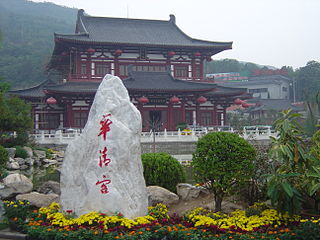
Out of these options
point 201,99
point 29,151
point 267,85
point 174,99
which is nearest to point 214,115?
point 201,99

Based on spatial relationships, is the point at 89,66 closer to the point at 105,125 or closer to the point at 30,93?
the point at 30,93

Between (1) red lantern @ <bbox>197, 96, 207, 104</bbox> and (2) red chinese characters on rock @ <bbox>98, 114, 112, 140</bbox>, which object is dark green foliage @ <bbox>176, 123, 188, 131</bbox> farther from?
(2) red chinese characters on rock @ <bbox>98, 114, 112, 140</bbox>

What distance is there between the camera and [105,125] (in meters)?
6.28

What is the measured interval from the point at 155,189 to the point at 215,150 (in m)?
2.21

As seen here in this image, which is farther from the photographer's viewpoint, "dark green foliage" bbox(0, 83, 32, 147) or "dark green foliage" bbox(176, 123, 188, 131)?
"dark green foliage" bbox(176, 123, 188, 131)

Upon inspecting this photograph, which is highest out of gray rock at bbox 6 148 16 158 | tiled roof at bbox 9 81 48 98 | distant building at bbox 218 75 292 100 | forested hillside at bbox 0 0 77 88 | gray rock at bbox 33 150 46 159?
forested hillside at bbox 0 0 77 88

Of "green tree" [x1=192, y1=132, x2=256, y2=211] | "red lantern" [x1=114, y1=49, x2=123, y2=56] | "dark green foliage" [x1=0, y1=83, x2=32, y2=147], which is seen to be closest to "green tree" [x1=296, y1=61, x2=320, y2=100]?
"red lantern" [x1=114, y1=49, x2=123, y2=56]

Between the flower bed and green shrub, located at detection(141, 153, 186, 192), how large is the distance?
2.46 metres

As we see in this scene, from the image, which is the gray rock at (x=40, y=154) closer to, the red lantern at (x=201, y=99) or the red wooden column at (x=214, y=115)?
the red lantern at (x=201, y=99)

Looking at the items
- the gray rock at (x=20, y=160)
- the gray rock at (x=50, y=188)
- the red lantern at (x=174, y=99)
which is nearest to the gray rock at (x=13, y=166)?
the gray rock at (x=20, y=160)

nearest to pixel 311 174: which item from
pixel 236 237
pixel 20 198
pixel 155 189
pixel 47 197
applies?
pixel 236 237

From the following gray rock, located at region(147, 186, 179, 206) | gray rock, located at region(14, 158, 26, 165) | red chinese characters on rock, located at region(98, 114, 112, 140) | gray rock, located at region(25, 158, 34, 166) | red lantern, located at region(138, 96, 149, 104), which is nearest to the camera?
red chinese characters on rock, located at region(98, 114, 112, 140)

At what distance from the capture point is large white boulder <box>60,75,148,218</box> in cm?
595

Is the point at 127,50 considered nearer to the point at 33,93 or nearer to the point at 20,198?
the point at 33,93
